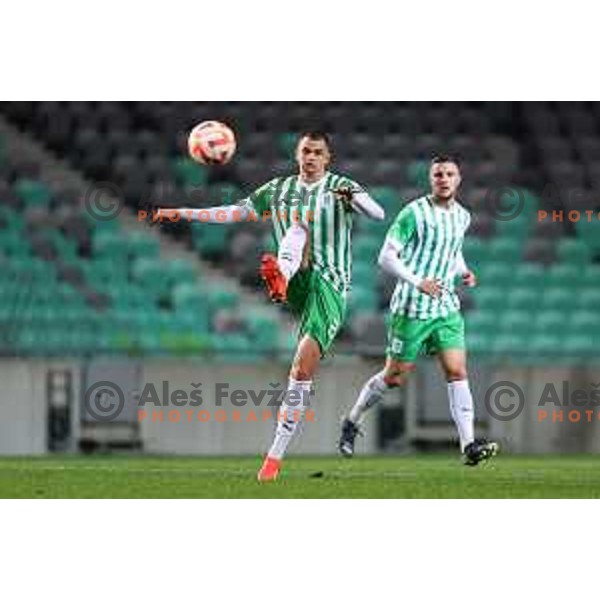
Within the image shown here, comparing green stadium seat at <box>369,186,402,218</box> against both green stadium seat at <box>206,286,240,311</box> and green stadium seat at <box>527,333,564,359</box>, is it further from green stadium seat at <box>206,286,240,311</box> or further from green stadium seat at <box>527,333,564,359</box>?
green stadium seat at <box>527,333,564,359</box>

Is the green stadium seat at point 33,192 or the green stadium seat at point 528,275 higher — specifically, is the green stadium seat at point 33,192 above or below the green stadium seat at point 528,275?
above

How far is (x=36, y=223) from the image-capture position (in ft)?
37.5

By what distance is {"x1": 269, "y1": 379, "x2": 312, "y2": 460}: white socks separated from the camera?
7.83m

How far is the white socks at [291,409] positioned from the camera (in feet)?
25.7

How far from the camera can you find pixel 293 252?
7902 millimetres

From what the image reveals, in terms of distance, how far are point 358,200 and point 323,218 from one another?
239 millimetres

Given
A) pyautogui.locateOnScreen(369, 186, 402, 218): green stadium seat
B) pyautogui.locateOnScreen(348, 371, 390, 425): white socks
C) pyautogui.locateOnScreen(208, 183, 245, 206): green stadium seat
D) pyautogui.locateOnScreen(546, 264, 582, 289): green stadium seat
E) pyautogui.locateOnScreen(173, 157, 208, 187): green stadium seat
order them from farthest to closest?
pyautogui.locateOnScreen(546, 264, 582, 289): green stadium seat → pyautogui.locateOnScreen(173, 157, 208, 187): green stadium seat → pyautogui.locateOnScreen(369, 186, 402, 218): green stadium seat → pyautogui.locateOnScreen(208, 183, 245, 206): green stadium seat → pyautogui.locateOnScreen(348, 371, 390, 425): white socks

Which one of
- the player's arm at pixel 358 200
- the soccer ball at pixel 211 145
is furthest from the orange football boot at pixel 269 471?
the soccer ball at pixel 211 145

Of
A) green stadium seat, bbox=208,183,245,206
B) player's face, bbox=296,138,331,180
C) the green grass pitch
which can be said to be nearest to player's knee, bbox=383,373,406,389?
the green grass pitch

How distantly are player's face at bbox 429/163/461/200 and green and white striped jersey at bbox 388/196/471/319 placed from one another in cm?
5

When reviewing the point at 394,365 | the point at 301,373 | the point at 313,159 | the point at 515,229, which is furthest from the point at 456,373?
the point at 515,229

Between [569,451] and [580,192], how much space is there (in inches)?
66.6

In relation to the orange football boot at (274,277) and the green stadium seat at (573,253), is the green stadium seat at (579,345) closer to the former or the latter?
the green stadium seat at (573,253)

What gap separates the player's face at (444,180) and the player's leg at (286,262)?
0.76m
